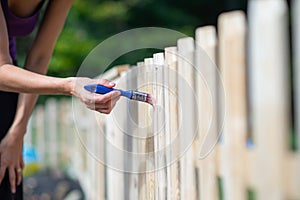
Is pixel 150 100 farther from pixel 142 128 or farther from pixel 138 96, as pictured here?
pixel 142 128

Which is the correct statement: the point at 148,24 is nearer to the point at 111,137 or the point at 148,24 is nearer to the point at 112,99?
the point at 111,137

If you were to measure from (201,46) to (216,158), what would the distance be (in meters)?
0.31

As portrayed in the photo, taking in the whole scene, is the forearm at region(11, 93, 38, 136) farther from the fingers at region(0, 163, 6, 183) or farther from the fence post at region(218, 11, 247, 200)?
the fence post at region(218, 11, 247, 200)

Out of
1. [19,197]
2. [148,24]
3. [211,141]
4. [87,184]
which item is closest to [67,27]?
[148,24]

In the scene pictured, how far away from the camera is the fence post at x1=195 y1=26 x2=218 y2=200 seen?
192 centimetres

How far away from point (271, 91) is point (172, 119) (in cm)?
92

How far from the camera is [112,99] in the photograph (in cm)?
201

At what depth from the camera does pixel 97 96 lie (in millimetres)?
2008

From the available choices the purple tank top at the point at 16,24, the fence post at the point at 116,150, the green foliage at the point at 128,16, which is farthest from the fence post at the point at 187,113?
the green foliage at the point at 128,16

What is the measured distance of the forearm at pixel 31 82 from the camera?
2.10 meters

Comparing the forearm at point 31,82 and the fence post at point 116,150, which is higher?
the forearm at point 31,82

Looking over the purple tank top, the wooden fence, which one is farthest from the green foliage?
the wooden fence

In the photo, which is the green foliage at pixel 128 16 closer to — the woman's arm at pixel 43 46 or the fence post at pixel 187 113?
the woman's arm at pixel 43 46

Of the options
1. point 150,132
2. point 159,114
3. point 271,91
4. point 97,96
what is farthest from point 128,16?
point 271,91
